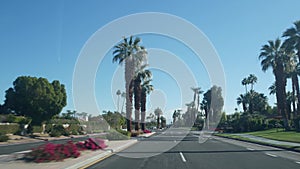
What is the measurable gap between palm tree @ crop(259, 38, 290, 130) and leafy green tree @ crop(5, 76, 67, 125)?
3530 cm

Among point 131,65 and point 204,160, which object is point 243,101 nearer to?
point 131,65

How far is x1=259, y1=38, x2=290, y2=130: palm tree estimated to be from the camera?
49969 millimetres

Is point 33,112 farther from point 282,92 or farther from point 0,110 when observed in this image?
point 282,92

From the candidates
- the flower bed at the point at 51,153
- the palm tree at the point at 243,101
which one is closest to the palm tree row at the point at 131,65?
the flower bed at the point at 51,153

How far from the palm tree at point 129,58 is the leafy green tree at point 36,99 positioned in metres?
18.9

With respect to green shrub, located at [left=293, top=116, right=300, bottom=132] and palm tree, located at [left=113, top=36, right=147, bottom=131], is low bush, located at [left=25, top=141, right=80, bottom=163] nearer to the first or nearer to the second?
palm tree, located at [left=113, top=36, right=147, bottom=131]

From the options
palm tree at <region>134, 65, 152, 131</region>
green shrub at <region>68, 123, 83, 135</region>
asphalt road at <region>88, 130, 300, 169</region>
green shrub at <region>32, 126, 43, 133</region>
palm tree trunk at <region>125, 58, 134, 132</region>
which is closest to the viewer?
asphalt road at <region>88, 130, 300, 169</region>

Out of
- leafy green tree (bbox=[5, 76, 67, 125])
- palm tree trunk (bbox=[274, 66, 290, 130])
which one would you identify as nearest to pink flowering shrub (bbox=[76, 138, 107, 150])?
palm tree trunk (bbox=[274, 66, 290, 130])

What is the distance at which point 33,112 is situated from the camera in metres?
56.8

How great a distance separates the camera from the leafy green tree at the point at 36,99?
56.9 metres

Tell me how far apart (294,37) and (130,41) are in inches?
803

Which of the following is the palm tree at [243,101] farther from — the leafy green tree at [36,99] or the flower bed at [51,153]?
the flower bed at [51,153]

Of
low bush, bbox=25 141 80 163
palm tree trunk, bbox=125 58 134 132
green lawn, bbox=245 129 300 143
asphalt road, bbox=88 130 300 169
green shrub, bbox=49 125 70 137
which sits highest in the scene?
palm tree trunk, bbox=125 58 134 132

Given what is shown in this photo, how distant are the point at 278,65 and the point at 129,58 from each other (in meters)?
22.1
